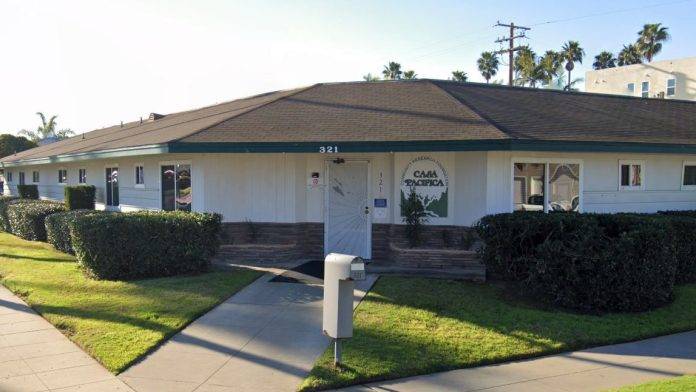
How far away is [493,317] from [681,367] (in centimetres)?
231

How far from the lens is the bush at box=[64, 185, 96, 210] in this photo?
17109 mm

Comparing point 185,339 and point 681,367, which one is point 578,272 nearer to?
point 681,367

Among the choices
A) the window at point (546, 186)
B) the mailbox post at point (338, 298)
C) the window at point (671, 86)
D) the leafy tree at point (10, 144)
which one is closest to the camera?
the mailbox post at point (338, 298)

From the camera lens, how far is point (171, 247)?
1033 centimetres

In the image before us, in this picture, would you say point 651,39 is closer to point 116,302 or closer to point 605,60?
point 605,60

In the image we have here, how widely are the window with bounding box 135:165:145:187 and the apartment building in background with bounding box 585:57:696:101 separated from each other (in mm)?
33496

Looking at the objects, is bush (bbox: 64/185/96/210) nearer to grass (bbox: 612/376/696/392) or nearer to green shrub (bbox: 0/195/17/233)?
green shrub (bbox: 0/195/17/233)

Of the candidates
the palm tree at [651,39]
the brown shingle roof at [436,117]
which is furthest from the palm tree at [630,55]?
the brown shingle roof at [436,117]

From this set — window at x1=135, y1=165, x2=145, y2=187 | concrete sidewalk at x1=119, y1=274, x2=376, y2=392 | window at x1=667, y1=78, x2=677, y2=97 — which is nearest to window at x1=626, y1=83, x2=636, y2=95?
window at x1=667, y1=78, x2=677, y2=97

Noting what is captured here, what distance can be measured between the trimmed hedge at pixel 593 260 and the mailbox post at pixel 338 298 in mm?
3736

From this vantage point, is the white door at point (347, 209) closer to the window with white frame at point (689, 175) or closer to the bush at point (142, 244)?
the bush at point (142, 244)

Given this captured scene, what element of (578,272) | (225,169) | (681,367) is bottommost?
(681,367)

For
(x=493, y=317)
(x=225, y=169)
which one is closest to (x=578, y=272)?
(x=493, y=317)

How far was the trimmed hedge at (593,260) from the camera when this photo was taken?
8.15m
